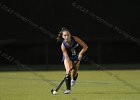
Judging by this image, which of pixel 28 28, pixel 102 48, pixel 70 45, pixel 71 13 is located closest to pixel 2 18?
pixel 28 28

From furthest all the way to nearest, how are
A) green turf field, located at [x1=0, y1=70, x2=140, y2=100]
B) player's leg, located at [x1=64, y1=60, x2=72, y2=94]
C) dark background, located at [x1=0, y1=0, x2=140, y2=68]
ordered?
A: dark background, located at [x1=0, y1=0, x2=140, y2=68], player's leg, located at [x1=64, y1=60, x2=72, y2=94], green turf field, located at [x1=0, y1=70, x2=140, y2=100]

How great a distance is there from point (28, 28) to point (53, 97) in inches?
392

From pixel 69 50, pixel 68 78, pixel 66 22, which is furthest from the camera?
pixel 66 22

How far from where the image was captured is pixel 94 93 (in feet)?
39.7

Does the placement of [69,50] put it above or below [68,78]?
above

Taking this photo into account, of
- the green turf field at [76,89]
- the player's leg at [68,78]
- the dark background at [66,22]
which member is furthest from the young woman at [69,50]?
the dark background at [66,22]

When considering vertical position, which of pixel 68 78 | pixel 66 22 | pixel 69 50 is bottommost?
pixel 66 22

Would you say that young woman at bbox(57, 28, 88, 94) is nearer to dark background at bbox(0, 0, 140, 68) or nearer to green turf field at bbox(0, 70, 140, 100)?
green turf field at bbox(0, 70, 140, 100)

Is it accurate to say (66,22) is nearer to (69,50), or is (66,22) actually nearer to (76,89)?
(76,89)

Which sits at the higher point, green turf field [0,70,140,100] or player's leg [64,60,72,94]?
player's leg [64,60,72,94]

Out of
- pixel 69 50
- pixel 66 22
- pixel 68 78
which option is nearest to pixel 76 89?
pixel 69 50

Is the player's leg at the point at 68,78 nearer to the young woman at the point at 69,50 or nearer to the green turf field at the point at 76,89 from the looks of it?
the young woman at the point at 69,50

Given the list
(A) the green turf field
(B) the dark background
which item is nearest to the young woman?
(A) the green turf field

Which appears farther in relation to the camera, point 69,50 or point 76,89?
point 76,89
